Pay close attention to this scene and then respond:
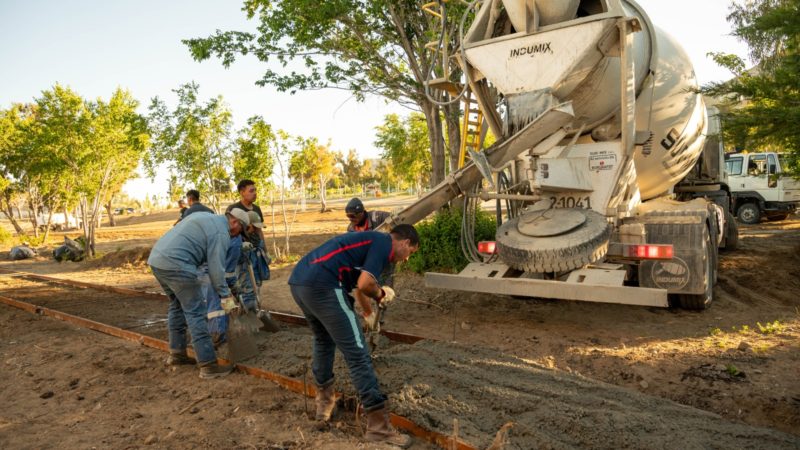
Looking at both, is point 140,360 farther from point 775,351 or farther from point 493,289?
point 775,351

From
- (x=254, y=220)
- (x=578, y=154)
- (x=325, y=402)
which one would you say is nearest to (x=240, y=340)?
(x=254, y=220)

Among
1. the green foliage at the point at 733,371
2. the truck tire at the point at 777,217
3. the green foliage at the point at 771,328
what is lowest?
the truck tire at the point at 777,217

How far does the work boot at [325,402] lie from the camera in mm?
3838

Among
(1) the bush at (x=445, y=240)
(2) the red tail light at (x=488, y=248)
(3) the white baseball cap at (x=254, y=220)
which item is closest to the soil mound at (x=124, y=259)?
(1) the bush at (x=445, y=240)

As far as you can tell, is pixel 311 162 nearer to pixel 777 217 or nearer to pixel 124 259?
pixel 124 259

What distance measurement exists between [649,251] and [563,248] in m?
1.12

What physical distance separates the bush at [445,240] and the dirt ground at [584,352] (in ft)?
1.37

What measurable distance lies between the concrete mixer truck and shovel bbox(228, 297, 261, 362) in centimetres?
203

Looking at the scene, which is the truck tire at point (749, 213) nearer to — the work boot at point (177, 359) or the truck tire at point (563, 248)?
the truck tire at point (563, 248)

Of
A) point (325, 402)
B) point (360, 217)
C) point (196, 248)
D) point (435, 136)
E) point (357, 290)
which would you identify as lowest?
point (325, 402)

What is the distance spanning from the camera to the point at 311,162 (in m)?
24.8

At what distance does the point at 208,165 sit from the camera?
46.5ft

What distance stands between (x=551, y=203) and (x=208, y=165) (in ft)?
34.6

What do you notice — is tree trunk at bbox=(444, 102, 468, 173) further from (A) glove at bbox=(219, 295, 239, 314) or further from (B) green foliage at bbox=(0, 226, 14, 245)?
(B) green foliage at bbox=(0, 226, 14, 245)
